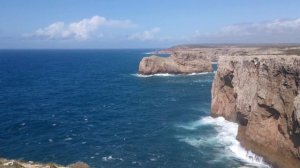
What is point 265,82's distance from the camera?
4891 centimetres

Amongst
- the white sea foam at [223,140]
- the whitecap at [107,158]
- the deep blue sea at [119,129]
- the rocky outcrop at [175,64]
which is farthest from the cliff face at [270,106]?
the rocky outcrop at [175,64]

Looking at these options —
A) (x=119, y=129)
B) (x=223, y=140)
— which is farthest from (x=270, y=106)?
(x=119, y=129)

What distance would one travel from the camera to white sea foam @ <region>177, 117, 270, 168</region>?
4921 cm

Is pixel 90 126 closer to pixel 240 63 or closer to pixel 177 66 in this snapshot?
pixel 240 63

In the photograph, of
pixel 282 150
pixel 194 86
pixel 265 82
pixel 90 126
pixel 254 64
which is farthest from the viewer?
pixel 194 86

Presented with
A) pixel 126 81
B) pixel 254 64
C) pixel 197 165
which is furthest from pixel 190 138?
pixel 126 81

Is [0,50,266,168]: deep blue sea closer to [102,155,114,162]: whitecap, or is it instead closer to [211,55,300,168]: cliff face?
[102,155,114,162]: whitecap

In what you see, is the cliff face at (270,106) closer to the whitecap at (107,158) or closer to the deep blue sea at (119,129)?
the deep blue sea at (119,129)

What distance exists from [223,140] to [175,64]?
322ft

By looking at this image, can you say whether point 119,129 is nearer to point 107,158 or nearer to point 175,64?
point 107,158

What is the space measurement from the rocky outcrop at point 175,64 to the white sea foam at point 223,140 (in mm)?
82239

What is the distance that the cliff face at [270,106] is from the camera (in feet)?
143

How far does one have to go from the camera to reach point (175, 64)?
154375 mm

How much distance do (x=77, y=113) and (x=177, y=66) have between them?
81016 millimetres
